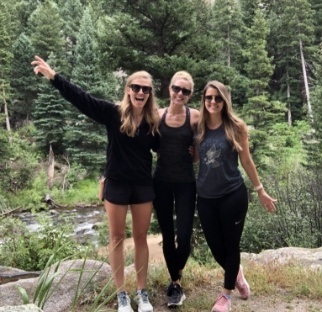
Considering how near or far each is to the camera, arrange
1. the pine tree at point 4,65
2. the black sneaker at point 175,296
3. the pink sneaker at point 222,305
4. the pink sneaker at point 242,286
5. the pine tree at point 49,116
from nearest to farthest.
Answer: the pink sneaker at point 222,305, the black sneaker at point 175,296, the pink sneaker at point 242,286, the pine tree at point 4,65, the pine tree at point 49,116

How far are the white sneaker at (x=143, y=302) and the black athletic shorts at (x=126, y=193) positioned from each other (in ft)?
2.83

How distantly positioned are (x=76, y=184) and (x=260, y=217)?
16668 millimetres

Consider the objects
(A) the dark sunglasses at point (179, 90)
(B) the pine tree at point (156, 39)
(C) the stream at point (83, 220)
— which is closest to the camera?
(A) the dark sunglasses at point (179, 90)

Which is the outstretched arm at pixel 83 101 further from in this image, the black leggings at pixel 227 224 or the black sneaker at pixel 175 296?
the black sneaker at pixel 175 296

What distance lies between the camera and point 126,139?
10.5ft

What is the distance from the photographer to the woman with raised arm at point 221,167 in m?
3.28

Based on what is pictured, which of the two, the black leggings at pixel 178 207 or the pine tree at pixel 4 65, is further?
the pine tree at pixel 4 65

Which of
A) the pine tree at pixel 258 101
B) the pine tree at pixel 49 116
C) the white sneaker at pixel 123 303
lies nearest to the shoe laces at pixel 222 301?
the white sneaker at pixel 123 303

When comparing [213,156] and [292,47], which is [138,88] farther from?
[292,47]

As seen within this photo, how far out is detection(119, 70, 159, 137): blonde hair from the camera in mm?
3166

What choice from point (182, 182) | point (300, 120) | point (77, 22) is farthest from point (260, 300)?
point (77, 22)

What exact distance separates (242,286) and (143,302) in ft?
3.32

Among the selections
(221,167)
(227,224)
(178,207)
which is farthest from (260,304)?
(221,167)

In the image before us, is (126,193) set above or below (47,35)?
below
